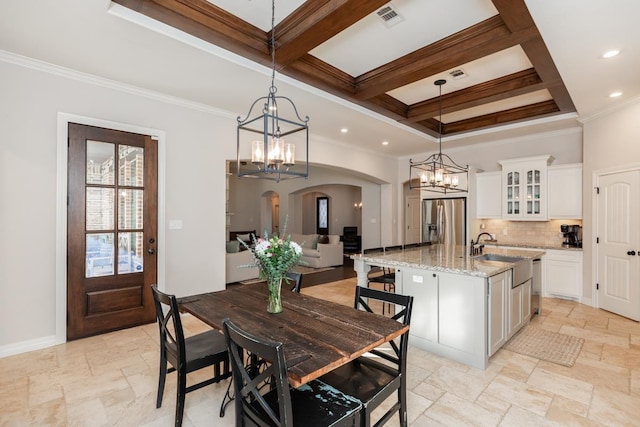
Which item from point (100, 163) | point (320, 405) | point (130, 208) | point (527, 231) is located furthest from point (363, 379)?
point (527, 231)

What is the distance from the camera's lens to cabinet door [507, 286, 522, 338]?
11.0 ft

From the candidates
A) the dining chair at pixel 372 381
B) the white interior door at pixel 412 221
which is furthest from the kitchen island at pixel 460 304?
the white interior door at pixel 412 221

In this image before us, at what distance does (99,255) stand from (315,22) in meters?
3.32

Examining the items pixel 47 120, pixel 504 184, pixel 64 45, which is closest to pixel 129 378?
pixel 47 120

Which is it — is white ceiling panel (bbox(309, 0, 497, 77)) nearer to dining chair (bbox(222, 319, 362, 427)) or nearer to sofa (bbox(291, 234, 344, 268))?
dining chair (bbox(222, 319, 362, 427))

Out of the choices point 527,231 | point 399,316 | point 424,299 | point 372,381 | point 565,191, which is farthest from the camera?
point 527,231

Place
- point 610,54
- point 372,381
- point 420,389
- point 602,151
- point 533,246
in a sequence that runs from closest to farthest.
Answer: point 372,381, point 420,389, point 610,54, point 602,151, point 533,246

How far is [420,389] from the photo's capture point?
2557mm

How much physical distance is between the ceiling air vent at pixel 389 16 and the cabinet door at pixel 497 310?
245 centimetres

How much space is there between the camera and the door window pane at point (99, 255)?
3537 mm

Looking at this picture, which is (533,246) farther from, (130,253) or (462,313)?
(130,253)

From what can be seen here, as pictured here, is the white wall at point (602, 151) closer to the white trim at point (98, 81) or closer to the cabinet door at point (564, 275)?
the cabinet door at point (564, 275)

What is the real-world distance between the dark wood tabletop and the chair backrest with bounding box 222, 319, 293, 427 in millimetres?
73

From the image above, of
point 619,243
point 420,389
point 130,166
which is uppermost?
point 130,166
